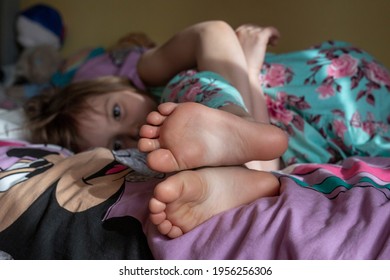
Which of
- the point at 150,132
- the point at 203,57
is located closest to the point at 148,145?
the point at 150,132

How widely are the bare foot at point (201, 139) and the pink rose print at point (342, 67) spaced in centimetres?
48

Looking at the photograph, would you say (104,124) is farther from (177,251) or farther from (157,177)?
(177,251)

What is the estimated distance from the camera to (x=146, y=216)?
62cm

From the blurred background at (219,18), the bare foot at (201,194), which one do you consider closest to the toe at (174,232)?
the bare foot at (201,194)

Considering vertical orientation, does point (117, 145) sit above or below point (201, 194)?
below

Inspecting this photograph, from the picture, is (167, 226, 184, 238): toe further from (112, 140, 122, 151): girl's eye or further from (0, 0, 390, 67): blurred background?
(0, 0, 390, 67): blurred background

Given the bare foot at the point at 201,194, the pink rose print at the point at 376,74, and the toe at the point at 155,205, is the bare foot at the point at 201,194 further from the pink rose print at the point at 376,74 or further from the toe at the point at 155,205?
the pink rose print at the point at 376,74

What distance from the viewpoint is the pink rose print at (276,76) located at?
1082mm

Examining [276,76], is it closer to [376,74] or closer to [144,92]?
[376,74]

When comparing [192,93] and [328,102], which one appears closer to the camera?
[192,93]

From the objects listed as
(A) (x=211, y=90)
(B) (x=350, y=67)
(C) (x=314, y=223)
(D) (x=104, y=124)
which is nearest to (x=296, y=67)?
(B) (x=350, y=67)

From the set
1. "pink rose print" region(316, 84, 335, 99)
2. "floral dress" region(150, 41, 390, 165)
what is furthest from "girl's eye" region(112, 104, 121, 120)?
"pink rose print" region(316, 84, 335, 99)

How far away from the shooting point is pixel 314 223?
0.53 meters

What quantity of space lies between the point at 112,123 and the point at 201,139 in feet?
1.74
